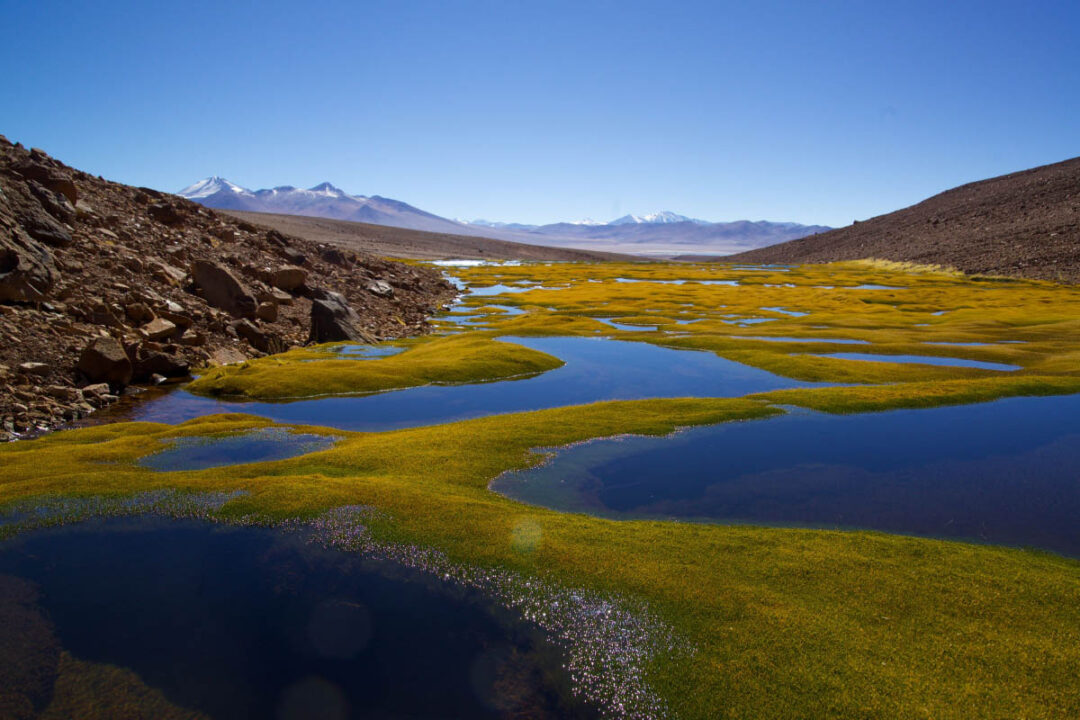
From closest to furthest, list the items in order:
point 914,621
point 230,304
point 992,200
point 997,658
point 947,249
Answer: point 997,658 < point 914,621 < point 230,304 < point 947,249 < point 992,200

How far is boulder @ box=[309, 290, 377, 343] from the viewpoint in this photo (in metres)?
36.6

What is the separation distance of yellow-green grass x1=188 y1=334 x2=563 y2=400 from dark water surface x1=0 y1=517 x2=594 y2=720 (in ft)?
44.9

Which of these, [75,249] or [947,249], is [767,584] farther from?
[947,249]

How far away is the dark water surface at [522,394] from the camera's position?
21.8 m

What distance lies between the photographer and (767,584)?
973 centimetres

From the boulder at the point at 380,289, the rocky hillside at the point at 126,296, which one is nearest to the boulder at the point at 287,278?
the rocky hillside at the point at 126,296

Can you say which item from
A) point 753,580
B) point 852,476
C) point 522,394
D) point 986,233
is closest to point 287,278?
point 522,394

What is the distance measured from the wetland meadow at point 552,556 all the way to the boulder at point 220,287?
1155 centimetres

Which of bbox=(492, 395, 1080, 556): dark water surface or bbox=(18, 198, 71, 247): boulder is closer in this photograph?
bbox=(492, 395, 1080, 556): dark water surface

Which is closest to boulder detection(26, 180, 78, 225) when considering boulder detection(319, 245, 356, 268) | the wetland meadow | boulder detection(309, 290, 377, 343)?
boulder detection(309, 290, 377, 343)

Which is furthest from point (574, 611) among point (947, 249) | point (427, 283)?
point (947, 249)

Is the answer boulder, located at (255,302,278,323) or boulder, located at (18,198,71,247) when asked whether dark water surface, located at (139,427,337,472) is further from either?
boulder, located at (18,198,71,247)

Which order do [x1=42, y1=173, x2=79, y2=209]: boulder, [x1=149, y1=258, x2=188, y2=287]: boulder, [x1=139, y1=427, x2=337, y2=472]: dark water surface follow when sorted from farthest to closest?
[x1=42, y1=173, x2=79, y2=209]: boulder < [x1=149, y1=258, x2=188, y2=287]: boulder < [x1=139, y1=427, x2=337, y2=472]: dark water surface

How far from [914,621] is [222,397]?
2397cm
